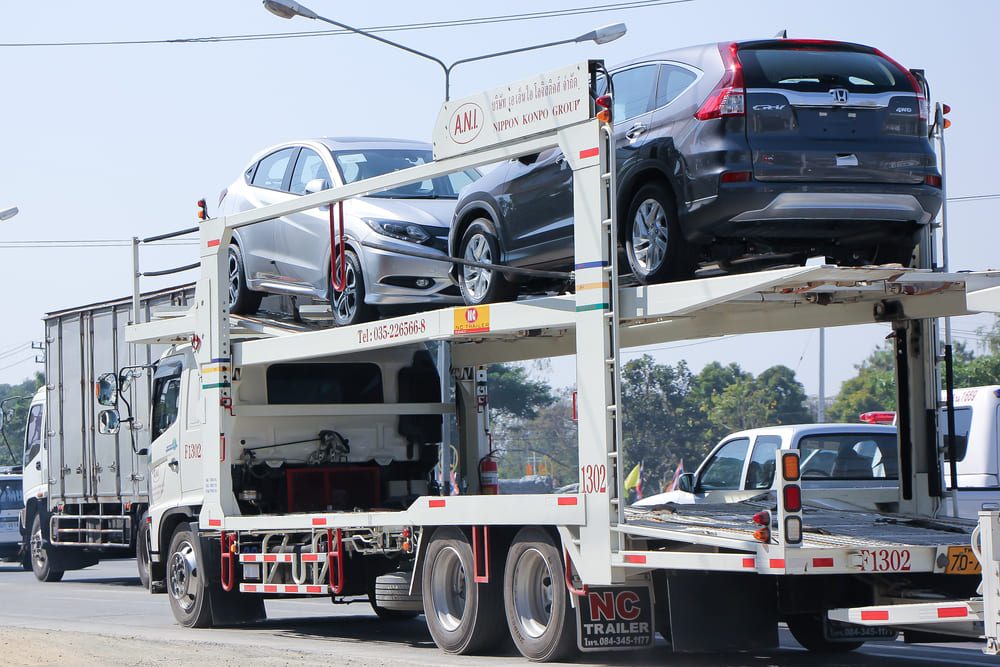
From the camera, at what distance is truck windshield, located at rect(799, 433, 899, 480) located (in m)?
12.4

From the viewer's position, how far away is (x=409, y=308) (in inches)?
504

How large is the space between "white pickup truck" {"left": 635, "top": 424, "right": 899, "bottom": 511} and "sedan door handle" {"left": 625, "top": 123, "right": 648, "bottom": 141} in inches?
128

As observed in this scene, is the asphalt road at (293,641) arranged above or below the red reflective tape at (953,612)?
below

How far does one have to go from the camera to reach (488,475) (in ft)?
46.2

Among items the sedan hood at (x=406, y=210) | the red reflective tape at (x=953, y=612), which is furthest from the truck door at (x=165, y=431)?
the red reflective tape at (x=953, y=612)

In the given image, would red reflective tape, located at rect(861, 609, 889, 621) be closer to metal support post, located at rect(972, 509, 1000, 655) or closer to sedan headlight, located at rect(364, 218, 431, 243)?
metal support post, located at rect(972, 509, 1000, 655)

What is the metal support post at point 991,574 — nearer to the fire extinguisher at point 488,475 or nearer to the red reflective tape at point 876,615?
the red reflective tape at point 876,615

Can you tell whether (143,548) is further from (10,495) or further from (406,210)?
(10,495)

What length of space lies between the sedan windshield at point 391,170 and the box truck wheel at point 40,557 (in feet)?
39.4

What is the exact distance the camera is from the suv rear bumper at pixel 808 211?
9.07 m

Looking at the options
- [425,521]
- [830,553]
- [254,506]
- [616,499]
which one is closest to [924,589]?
[830,553]

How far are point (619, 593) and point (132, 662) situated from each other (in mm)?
3538

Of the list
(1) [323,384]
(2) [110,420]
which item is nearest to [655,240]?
(1) [323,384]

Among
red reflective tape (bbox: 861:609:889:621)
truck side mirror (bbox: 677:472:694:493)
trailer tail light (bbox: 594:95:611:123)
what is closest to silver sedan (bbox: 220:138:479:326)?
truck side mirror (bbox: 677:472:694:493)
